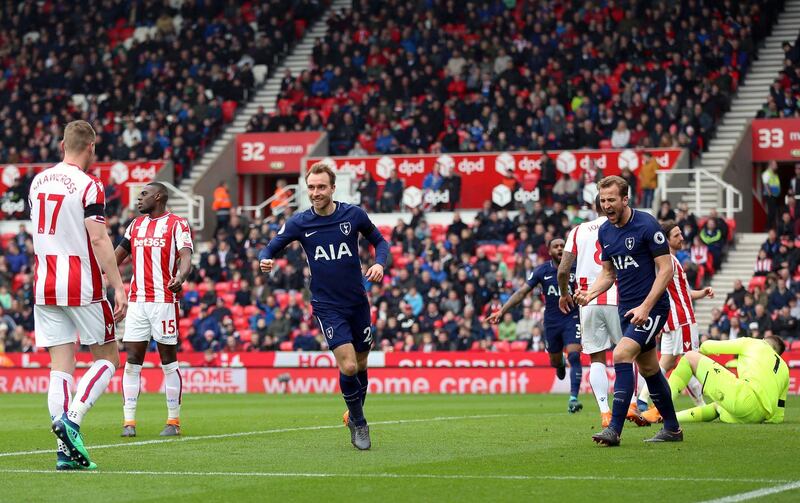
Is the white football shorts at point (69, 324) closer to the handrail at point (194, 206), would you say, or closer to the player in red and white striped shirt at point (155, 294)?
the player in red and white striped shirt at point (155, 294)

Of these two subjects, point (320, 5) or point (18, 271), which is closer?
point (18, 271)

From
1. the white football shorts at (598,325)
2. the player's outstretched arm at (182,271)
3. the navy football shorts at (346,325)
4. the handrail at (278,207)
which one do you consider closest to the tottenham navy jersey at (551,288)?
the white football shorts at (598,325)

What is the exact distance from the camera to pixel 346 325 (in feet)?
38.7

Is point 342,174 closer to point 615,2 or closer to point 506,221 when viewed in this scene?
point 506,221

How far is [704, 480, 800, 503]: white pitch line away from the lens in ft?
27.6

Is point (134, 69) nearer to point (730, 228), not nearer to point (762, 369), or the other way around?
point (730, 228)

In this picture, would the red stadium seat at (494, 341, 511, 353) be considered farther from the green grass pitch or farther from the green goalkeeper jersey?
the green goalkeeper jersey

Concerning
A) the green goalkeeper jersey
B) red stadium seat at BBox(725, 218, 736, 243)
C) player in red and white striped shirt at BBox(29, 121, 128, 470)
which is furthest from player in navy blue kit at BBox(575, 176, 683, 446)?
red stadium seat at BBox(725, 218, 736, 243)

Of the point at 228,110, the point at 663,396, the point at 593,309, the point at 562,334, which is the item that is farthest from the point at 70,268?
the point at 228,110

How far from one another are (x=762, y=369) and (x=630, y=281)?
368 centimetres

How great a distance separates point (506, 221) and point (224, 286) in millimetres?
7039

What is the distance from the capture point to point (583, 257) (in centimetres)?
1572

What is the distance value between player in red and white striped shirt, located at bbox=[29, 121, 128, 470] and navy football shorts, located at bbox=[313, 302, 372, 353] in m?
2.02

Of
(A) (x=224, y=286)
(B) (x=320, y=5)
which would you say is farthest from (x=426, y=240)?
(B) (x=320, y=5)
